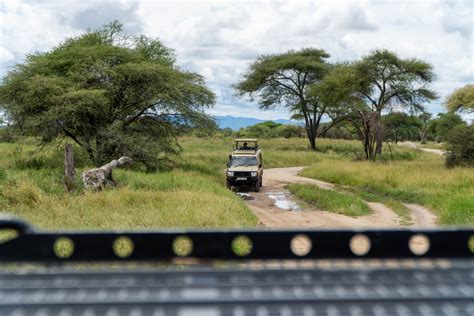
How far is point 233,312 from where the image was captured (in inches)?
43.3

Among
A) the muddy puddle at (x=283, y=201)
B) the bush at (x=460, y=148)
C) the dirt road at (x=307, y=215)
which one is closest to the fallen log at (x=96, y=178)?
the dirt road at (x=307, y=215)

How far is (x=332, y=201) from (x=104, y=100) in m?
9.24

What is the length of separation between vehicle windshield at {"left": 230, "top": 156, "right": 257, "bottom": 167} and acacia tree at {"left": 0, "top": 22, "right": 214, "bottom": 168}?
298cm

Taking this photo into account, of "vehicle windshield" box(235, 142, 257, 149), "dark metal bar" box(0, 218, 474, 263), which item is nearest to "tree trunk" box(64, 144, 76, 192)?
"vehicle windshield" box(235, 142, 257, 149)

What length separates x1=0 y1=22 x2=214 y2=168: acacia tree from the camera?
19.2 meters

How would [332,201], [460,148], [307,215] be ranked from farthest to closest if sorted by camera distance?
[460,148], [332,201], [307,215]

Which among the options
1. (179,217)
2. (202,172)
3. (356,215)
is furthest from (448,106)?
(179,217)

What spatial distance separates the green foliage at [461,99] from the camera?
30.1m

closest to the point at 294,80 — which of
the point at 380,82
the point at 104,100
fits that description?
the point at 380,82

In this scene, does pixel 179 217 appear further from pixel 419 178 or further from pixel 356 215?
pixel 419 178

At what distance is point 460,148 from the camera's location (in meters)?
23.7

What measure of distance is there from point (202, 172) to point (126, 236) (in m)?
20.4

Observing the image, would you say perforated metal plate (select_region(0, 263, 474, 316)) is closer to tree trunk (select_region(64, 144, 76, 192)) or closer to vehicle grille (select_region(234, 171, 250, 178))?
tree trunk (select_region(64, 144, 76, 192))

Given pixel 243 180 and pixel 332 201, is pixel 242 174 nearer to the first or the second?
pixel 243 180
